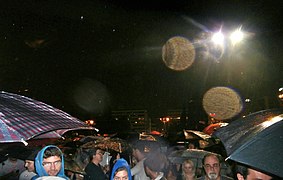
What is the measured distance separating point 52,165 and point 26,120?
1.49 metres

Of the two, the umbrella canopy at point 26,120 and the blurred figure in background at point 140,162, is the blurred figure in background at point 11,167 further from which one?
the umbrella canopy at point 26,120

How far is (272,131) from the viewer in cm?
257

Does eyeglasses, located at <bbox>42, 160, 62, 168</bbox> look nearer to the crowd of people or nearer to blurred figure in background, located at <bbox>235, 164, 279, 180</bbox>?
the crowd of people

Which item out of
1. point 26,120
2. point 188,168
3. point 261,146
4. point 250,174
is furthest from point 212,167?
point 26,120

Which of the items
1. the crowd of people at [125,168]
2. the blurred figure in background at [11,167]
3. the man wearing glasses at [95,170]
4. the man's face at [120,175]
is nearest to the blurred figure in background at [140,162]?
the crowd of people at [125,168]

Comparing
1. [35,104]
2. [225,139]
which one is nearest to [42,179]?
[35,104]

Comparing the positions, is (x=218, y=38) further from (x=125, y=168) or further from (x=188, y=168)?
(x=125, y=168)

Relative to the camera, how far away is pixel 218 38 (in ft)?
44.4

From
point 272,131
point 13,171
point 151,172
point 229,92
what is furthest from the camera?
point 229,92

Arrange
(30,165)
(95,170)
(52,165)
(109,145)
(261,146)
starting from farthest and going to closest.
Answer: (109,145) < (95,170) < (30,165) < (52,165) < (261,146)

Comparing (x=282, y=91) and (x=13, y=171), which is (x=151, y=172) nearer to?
(x=13, y=171)

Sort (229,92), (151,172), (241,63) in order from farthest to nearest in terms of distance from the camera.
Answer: (229,92)
(241,63)
(151,172)

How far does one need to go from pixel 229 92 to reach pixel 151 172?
44.7 feet

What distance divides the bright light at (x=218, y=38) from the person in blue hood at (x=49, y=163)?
10514mm
